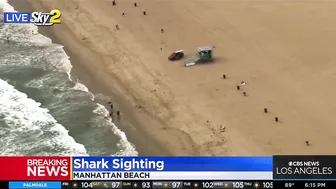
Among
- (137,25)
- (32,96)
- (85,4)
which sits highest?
(85,4)

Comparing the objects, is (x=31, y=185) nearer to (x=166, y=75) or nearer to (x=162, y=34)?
(x=166, y=75)

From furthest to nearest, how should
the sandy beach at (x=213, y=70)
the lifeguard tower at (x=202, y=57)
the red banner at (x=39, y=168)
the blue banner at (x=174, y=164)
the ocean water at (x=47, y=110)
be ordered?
the lifeguard tower at (x=202, y=57) < the ocean water at (x=47, y=110) < the sandy beach at (x=213, y=70) < the red banner at (x=39, y=168) < the blue banner at (x=174, y=164)

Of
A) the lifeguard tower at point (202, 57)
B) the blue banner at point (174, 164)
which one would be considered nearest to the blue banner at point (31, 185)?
the blue banner at point (174, 164)

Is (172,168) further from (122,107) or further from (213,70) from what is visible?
(213,70)

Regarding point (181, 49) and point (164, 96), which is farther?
point (181, 49)

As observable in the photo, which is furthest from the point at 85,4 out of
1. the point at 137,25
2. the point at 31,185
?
the point at 31,185

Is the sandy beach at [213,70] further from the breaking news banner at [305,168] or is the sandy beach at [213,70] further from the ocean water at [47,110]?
the breaking news banner at [305,168]

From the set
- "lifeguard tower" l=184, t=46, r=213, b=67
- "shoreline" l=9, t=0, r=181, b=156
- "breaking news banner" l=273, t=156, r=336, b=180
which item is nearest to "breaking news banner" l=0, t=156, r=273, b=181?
"breaking news banner" l=273, t=156, r=336, b=180

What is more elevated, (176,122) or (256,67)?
(256,67)
